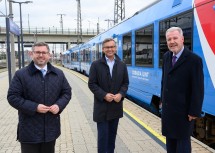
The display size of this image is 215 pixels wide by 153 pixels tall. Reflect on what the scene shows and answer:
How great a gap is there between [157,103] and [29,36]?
56896 millimetres

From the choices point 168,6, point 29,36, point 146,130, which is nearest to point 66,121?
point 146,130

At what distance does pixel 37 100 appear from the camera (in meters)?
3.34

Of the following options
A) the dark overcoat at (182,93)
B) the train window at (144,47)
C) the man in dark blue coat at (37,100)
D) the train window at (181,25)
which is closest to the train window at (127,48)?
the train window at (144,47)

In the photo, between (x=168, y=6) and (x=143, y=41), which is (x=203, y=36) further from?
(x=143, y=41)

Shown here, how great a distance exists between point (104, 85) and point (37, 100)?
3.93 feet

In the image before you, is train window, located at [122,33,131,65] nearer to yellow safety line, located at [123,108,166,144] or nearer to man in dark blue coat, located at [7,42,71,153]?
yellow safety line, located at [123,108,166,144]

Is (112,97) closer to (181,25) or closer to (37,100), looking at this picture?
(37,100)

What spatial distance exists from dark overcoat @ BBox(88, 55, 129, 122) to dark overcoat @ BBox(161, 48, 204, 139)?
86 cm

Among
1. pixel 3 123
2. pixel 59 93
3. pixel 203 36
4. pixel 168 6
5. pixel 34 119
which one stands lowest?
pixel 3 123

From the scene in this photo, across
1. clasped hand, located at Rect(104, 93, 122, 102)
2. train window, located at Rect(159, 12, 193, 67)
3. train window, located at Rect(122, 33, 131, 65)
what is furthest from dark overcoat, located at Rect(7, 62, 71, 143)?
train window, located at Rect(122, 33, 131, 65)

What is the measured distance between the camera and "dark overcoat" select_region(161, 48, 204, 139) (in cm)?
335

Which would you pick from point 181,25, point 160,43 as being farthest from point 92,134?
point 181,25

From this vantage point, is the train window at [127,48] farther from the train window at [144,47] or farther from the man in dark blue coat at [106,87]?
the man in dark blue coat at [106,87]

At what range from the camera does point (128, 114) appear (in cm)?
832
